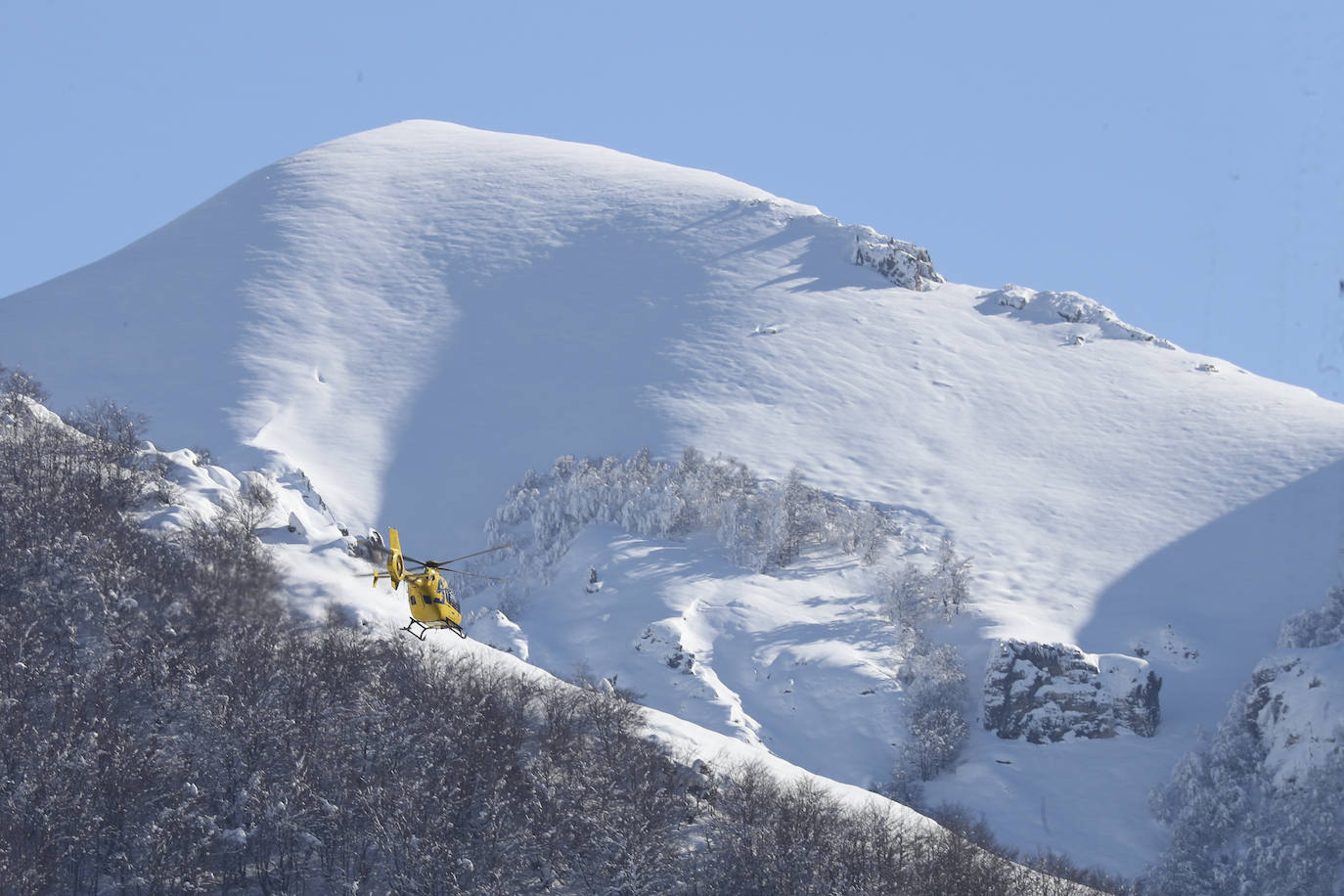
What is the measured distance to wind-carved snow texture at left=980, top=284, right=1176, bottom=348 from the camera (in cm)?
16762

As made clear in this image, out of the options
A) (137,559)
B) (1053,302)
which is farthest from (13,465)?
(1053,302)

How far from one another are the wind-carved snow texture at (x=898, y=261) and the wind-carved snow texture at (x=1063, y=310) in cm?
858

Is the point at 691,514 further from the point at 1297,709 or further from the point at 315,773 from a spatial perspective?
the point at 315,773

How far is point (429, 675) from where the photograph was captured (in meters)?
71.2

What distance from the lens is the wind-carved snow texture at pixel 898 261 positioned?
176250 mm

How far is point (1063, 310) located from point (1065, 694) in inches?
3348

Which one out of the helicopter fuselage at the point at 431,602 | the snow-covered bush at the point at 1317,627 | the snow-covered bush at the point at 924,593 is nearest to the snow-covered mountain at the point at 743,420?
the snow-covered bush at the point at 924,593

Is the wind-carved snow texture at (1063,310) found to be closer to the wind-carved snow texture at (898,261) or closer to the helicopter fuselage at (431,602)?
the wind-carved snow texture at (898,261)

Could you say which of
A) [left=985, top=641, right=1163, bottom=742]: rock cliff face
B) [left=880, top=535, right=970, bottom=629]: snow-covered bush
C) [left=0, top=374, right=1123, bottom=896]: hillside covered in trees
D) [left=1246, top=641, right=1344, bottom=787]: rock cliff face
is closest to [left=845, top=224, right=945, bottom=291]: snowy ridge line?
[left=880, top=535, right=970, bottom=629]: snow-covered bush

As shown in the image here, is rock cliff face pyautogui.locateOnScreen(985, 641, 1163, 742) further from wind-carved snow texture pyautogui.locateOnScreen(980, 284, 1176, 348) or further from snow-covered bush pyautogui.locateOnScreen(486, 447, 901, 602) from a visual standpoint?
wind-carved snow texture pyautogui.locateOnScreen(980, 284, 1176, 348)

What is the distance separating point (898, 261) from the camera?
580 feet


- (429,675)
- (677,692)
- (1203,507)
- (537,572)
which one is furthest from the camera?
(1203,507)

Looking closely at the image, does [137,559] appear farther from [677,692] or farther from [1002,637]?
[1002,637]

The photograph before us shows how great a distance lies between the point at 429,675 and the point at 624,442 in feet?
211
